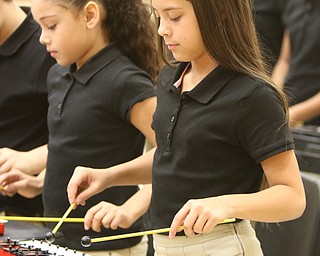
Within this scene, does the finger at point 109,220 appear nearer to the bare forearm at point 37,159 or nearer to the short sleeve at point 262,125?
the short sleeve at point 262,125

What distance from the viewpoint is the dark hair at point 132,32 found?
226cm

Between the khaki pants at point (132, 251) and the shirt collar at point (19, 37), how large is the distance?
0.74 metres

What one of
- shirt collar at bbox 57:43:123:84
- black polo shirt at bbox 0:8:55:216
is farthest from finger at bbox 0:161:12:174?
shirt collar at bbox 57:43:123:84

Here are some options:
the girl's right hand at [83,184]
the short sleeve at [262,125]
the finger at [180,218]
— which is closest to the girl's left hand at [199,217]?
the finger at [180,218]

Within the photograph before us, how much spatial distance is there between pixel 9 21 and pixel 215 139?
3.57 ft

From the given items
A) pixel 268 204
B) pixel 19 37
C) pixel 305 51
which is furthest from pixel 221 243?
pixel 305 51

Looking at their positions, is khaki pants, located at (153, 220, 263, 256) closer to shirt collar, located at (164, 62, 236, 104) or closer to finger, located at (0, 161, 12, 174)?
shirt collar, located at (164, 62, 236, 104)

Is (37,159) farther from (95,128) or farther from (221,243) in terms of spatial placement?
(221,243)

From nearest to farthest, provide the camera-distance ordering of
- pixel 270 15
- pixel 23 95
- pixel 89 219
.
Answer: pixel 89 219
pixel 23 95
pixel 270 15

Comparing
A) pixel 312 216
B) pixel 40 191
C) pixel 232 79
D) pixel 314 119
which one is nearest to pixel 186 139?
pixel 232 79

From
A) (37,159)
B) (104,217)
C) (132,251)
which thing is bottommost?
(132,251)

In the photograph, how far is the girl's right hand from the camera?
6.56 ft

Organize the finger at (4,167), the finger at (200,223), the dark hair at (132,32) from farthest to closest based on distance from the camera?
the finger at (4,167), the dark hair at (132,32), the finger at (200,223)

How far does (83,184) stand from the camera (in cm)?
204
